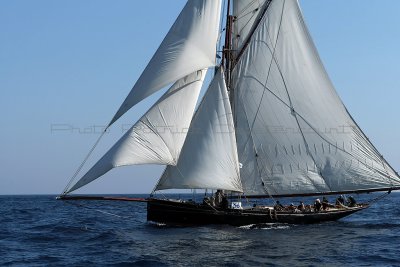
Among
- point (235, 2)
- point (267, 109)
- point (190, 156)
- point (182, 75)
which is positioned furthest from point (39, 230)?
point (235, 2)

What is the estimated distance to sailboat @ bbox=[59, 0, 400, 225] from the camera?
33312 millimetres

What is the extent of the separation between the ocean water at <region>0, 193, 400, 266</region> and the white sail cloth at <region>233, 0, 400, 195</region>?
2.86 m

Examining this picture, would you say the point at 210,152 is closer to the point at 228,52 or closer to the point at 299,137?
the point at 299,137

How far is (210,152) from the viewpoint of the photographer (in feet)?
109

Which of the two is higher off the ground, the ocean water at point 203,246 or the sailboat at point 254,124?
the sailboat at point 254,124

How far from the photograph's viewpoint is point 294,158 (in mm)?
36812

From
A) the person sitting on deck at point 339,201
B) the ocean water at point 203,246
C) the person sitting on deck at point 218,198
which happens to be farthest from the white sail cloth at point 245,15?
the person sitting on deck at point 339,201

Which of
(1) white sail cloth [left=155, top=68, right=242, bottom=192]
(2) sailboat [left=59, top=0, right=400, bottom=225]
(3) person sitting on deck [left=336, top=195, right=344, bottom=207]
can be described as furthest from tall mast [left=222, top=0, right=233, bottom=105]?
(3) person sitting on deck [left=336, top=195, right=344, bottom=207]

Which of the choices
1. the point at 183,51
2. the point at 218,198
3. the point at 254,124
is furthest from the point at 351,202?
the point at 183,51

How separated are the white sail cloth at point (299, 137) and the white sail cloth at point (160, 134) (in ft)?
14.1

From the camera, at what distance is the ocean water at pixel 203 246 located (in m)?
23.9

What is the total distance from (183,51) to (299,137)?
30.3 ft

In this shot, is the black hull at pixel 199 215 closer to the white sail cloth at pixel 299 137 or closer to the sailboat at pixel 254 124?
the sailboat at pixel 254 124

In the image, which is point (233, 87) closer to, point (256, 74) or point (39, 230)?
point (256, 74)
